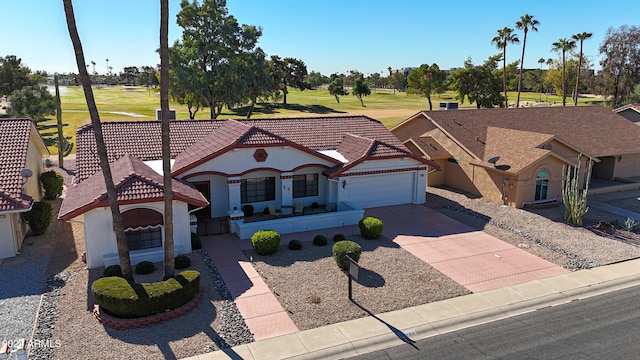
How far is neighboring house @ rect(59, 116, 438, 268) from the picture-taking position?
19.9 meters

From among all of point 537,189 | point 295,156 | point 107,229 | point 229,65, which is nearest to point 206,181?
point 295,156

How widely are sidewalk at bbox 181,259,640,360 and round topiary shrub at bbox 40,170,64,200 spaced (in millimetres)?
21215

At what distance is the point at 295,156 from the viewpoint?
87.7 feet

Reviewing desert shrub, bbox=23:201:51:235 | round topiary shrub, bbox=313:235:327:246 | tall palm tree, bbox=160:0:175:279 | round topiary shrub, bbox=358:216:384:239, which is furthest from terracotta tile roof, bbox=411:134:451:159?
desert shrub, bbox=23:201:51:235

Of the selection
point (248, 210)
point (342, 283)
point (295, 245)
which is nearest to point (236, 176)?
point (248, 210)

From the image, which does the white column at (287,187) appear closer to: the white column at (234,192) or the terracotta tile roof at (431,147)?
the white column at (234,192)

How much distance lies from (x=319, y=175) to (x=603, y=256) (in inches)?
599

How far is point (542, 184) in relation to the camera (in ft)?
97.1

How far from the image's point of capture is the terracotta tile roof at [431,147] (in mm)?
34062

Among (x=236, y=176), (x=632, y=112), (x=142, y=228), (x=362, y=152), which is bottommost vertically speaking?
(x=142, y=228)

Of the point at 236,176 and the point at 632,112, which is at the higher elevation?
the point at 632,112

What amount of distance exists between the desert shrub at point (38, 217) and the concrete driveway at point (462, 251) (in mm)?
17209

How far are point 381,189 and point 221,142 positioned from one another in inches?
403

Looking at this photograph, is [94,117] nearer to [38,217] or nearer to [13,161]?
[13,161]
